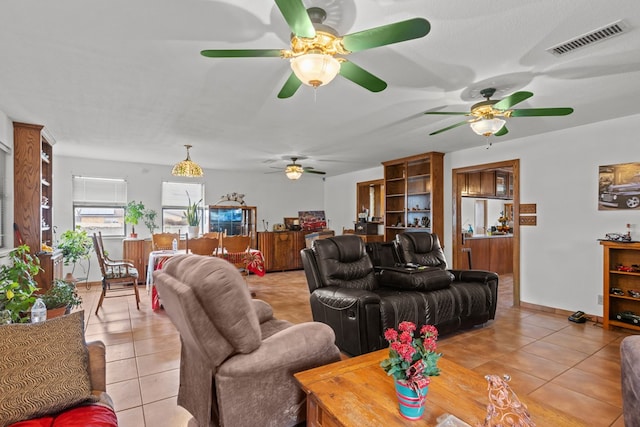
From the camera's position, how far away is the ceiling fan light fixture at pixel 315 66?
71.7 inches

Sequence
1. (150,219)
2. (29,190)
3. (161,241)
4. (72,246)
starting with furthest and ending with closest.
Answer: (150,219), (161,241), (72,246), (29,190)

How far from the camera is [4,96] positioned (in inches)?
120

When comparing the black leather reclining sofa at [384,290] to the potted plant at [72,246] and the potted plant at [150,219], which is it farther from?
the potted plant at [150,219]

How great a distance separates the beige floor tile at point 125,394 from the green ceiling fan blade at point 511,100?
3597 millimetres

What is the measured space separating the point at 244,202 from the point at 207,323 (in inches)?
259

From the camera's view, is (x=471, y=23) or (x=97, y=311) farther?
(x=97, y=311)

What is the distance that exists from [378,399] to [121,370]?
7.64 ft

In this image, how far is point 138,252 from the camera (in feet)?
20.4

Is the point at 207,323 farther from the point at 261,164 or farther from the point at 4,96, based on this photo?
the point at 261,164

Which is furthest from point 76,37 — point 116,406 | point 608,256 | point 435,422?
point 608,256

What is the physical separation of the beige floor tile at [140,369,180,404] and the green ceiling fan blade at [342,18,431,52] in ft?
8.63

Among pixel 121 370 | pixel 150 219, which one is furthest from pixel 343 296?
pixel 150 219

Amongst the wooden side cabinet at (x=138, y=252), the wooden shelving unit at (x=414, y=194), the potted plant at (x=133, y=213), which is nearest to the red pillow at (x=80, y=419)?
the wooden shelving unit at (x=414, y=194)

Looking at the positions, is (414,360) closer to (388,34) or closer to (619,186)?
(388,34)
